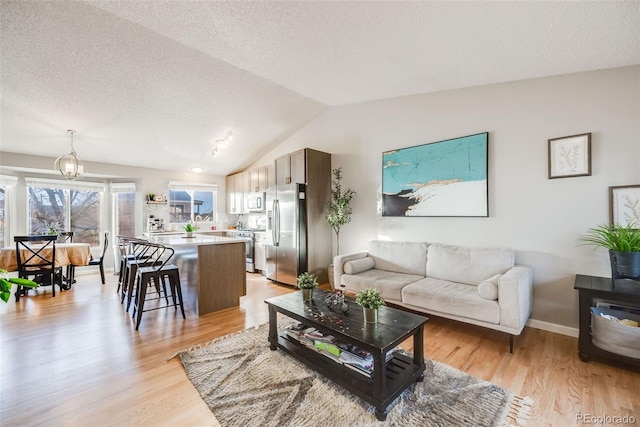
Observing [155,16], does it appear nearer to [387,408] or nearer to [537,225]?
[387,408]

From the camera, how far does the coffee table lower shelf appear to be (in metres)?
1.60

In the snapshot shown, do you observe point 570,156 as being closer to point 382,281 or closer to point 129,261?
point 382,281

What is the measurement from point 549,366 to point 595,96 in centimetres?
251

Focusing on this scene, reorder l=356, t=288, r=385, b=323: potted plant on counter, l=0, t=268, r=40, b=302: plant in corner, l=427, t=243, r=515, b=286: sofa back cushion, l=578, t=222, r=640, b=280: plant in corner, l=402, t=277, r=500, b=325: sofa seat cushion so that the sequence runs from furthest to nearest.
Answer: l=427, t=243, r=515, b=286: sofa back cushion → l=402, t=277, r=500, b=325: sofa seat cushion → l=578, t=222, r=640, b=280: plant in corner → l=356, t=288, r=385, b=323: potted plant on counter → l=0, t=268, r=40, b=302: plant in corner

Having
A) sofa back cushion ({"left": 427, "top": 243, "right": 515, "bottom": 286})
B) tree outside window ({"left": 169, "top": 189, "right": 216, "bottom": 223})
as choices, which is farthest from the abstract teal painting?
tree outside window ({"left": 169, "top": 189, "right": 216, "bottom": 223})

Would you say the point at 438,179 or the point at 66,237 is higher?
the point at 438,179

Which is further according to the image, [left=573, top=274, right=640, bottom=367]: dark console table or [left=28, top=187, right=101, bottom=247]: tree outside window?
[left=28, top=187, right=101, bottom=247]: tree outside window

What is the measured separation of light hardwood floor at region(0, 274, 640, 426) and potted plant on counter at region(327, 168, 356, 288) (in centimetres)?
190

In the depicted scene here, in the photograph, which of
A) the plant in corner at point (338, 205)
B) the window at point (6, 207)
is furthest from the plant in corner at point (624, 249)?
the window at point (6, 207)

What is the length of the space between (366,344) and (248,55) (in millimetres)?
3073

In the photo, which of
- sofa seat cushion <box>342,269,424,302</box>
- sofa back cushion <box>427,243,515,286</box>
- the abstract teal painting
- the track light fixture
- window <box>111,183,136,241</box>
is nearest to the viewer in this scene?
sofa back cushion <box>427,243,515,286</box>

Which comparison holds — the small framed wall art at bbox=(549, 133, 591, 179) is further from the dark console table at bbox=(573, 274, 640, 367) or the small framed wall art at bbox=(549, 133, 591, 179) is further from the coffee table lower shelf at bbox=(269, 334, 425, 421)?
the coffee table lower shelf at bbox=(269, 334, 425, 421)

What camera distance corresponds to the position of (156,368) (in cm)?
212

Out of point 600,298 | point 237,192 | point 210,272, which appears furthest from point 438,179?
point 237,192
